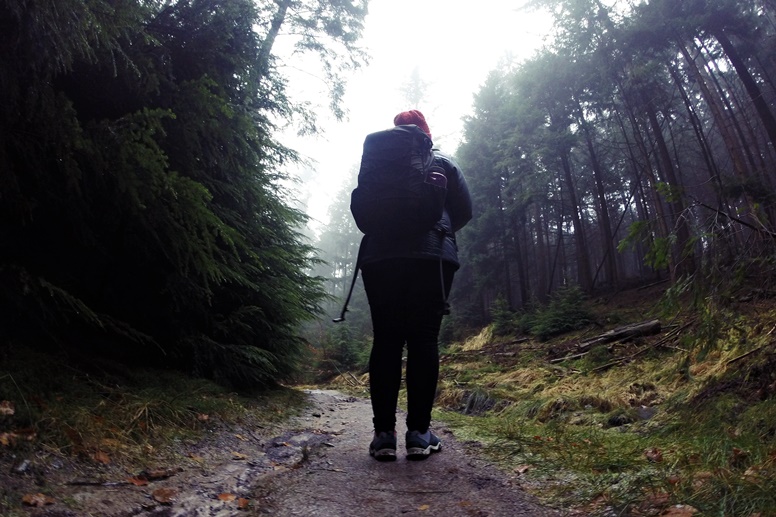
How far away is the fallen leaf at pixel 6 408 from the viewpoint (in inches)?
73.0

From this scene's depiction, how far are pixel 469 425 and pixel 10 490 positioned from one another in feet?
10.6

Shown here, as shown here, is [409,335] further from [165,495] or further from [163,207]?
[163,207]

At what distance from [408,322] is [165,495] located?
150cm

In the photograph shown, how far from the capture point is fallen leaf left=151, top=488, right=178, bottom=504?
1703mm

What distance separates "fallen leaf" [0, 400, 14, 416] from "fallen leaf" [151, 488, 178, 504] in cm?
72

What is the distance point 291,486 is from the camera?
2082 millimetres

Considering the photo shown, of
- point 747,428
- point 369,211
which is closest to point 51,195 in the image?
point 369,211

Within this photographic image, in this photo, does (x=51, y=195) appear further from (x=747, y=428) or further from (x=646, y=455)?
(x=747, y=428)

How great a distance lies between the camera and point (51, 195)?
2.64 metres

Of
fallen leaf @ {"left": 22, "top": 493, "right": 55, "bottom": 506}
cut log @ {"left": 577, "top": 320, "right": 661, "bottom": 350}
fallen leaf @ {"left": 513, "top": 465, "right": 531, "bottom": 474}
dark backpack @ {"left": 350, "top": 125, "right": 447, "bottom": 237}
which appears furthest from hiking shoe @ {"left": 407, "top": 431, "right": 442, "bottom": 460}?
cut log @ {"left": 577, "top": 320, "right": 661, "bottom": 350}

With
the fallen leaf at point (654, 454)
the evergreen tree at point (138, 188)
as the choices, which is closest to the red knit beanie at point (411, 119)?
the evergreen tree at point (138, 188)

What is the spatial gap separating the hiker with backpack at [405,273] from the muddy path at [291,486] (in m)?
0.30

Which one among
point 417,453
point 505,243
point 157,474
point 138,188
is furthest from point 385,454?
point 505,243

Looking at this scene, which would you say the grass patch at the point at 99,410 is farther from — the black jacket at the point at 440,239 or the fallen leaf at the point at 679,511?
the fallen leaf at the point at 679,511
